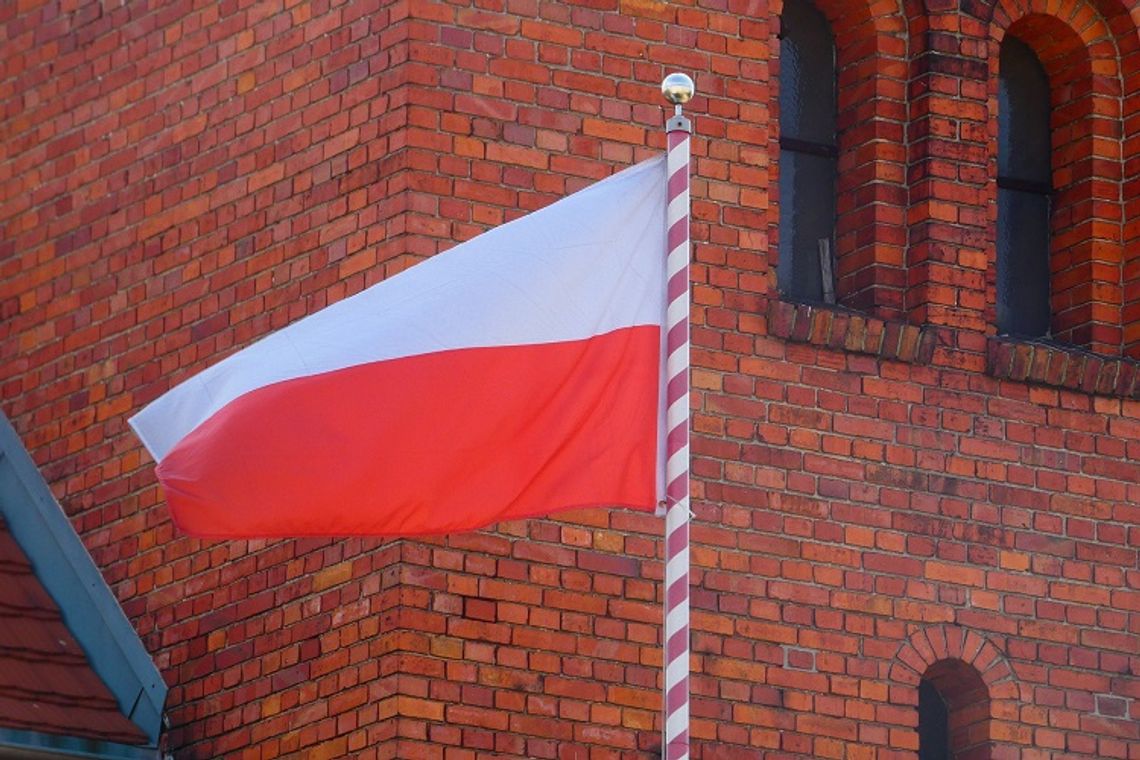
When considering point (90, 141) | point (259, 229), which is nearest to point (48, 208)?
point (90, 141)

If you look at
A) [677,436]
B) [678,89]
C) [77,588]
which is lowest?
[677,436]

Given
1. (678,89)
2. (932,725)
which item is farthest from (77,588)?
(678,89)

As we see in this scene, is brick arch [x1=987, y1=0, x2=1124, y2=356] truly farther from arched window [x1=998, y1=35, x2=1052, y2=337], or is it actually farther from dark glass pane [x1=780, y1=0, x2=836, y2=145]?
dark glass pane [x1=780, y1=0, x2=836, y2=145]

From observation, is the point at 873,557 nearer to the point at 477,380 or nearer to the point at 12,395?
the point at 477,380

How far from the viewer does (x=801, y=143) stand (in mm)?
13922

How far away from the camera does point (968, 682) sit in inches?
519

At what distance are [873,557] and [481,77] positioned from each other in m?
2.37

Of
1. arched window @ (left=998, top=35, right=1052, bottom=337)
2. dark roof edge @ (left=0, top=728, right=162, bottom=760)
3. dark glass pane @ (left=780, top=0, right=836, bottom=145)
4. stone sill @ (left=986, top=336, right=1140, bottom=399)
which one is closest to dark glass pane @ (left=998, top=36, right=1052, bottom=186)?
arched window @ (left=998, top=35, right=1052, bottom=337)

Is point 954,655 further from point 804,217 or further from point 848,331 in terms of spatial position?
point 804,217

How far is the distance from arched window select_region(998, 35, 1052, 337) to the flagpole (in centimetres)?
344

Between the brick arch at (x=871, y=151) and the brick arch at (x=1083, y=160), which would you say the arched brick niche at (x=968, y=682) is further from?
the brick arch at (x=1083, y=160)

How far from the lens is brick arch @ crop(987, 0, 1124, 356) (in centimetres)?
1405

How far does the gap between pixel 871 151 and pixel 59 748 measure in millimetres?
4051

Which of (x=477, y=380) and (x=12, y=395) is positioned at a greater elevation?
(x=12, y=395)
